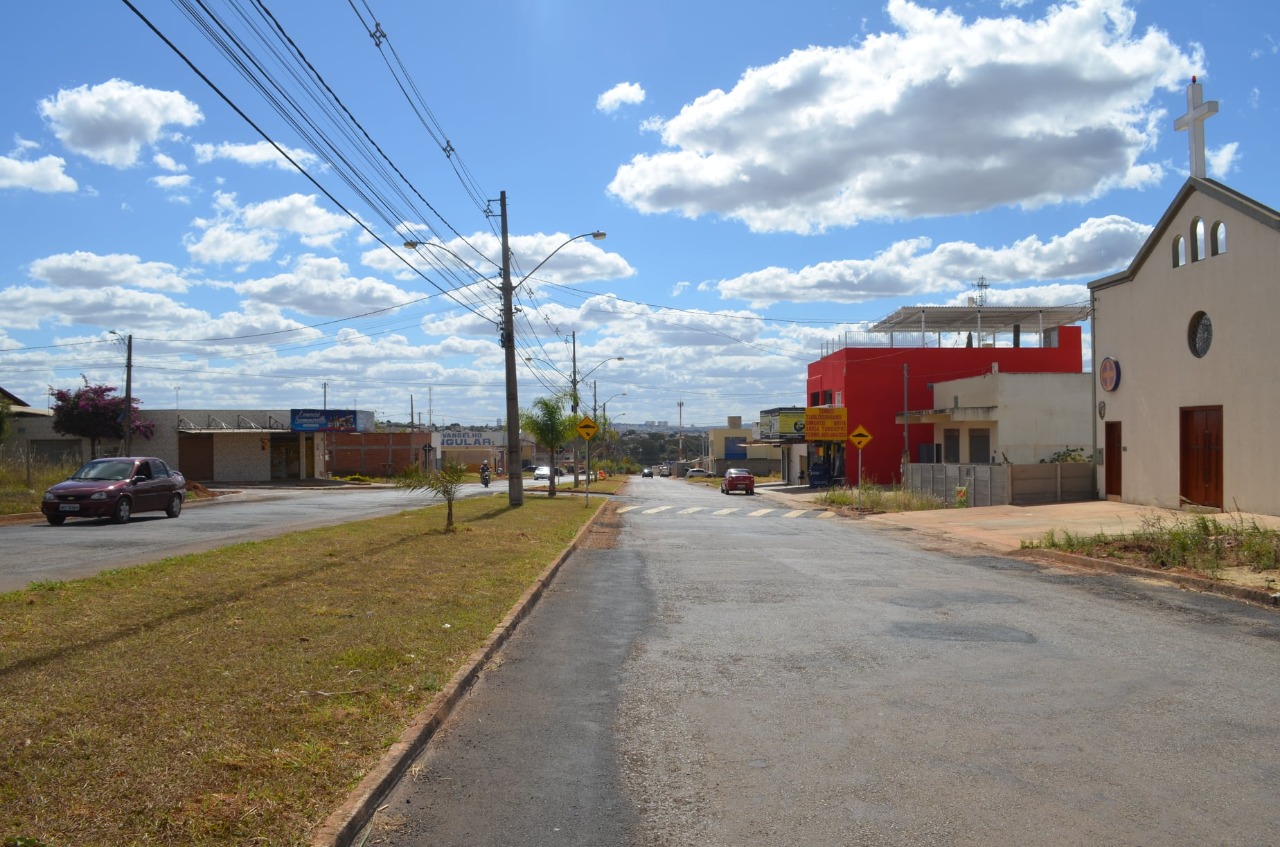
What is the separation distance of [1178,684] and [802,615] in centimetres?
418

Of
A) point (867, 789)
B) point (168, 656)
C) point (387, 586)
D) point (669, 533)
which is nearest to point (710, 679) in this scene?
point (867, 789)

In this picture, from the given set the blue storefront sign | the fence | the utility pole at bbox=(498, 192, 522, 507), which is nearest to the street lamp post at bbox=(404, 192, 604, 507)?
the utility pole at bbox=(498, 192, 522, 507)

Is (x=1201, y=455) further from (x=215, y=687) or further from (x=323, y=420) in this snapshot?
(x=323, y=420)

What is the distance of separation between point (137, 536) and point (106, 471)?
5777 mm

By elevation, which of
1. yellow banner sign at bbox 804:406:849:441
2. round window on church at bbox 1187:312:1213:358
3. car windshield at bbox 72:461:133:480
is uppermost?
round window on church at bbox 1187:312:1213:358

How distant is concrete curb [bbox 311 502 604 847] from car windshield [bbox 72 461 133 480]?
667 inches

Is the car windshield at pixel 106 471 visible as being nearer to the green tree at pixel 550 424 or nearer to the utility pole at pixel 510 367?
the utility pole at pixel 510 367

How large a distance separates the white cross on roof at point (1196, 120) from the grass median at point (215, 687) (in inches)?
798

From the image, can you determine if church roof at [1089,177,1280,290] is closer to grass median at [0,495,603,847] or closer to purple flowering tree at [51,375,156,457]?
grass median at [0,495,603,847]

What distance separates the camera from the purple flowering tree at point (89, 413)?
52.9 meters

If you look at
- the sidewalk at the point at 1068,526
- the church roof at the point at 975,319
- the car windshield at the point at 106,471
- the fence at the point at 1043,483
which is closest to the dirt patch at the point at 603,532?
the sidewalk at the point at 1068,526

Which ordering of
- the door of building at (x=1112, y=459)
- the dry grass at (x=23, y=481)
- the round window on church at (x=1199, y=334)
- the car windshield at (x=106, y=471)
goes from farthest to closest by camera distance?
1. the door of building at (x=1112, y=459)
2. the dry grass at (x=23, y=481)
3. the round window on church at (x=1199, y=334)
4. the car windshield at (x=106, y=471)

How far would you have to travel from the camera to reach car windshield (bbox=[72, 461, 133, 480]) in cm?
2319

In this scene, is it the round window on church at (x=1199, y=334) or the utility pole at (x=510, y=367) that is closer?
the round window on church at (x=1199, y=334)
